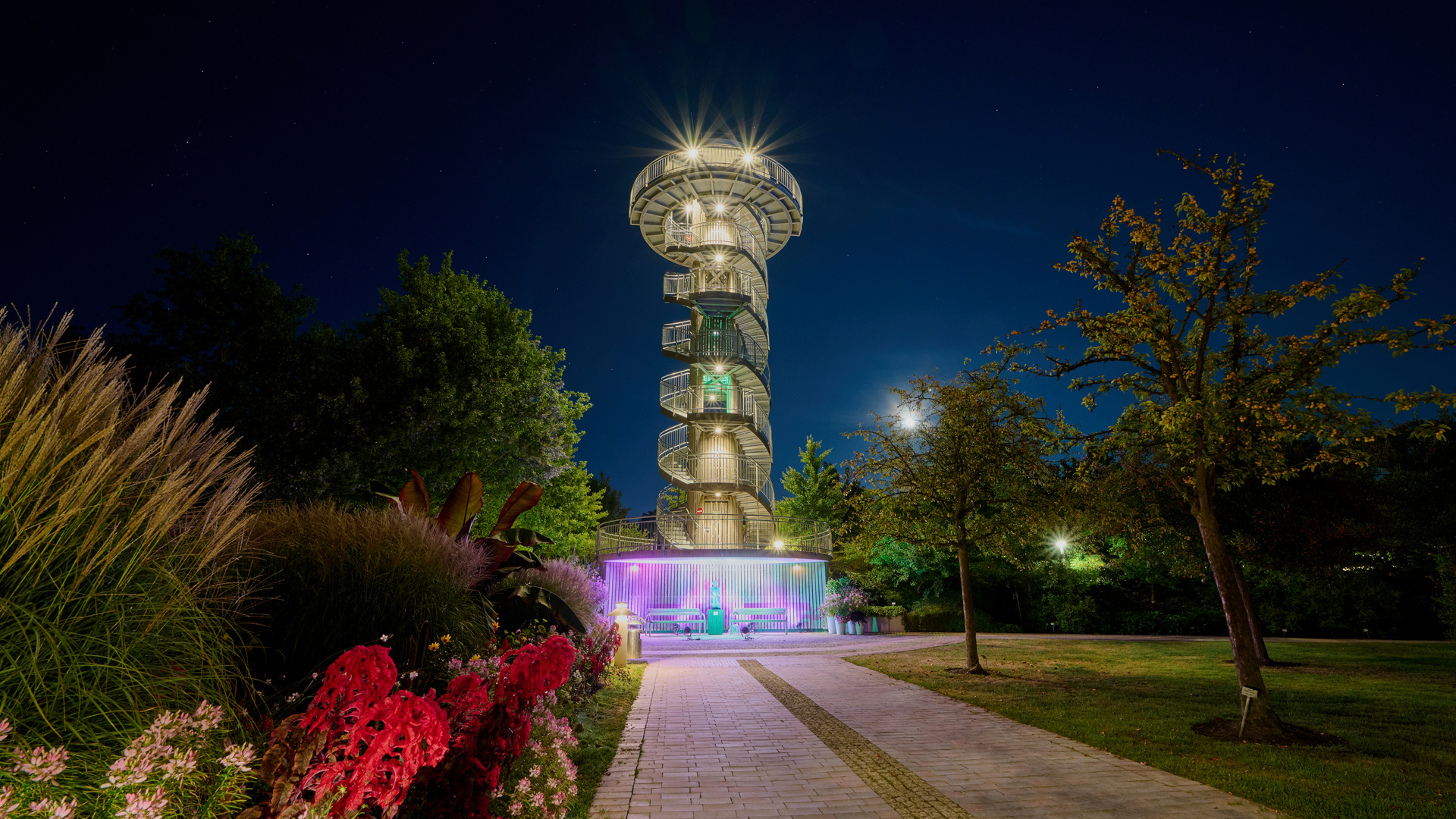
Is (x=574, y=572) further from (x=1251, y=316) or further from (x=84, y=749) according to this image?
(x=1251, y=316)

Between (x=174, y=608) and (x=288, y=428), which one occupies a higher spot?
(x=288, y=428)

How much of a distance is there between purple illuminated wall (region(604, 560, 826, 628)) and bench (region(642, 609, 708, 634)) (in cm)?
25

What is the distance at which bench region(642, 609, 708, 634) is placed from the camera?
72.2 feet

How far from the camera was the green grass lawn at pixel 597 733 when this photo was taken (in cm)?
443

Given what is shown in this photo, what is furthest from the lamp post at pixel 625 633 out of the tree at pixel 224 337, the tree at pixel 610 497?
the tree at pixel 610 497

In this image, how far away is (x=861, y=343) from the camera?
171000mm

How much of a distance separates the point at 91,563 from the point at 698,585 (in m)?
21.5

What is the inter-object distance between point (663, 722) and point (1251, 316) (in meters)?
8.28

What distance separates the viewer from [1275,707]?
7996mm

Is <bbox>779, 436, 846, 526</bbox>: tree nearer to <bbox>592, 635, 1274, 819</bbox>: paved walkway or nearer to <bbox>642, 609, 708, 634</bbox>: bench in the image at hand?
<bbox>642, 609, 708, 634</bbox>: bench

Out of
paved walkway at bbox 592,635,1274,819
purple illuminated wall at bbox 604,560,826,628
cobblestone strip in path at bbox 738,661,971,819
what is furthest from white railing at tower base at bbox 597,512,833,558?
cobblestone strip in path at bbox 738,661,971,819

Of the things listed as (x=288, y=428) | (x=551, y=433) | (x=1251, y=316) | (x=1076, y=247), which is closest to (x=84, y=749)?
(x=1076, y=247)

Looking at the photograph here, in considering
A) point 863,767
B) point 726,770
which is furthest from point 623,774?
point 863,767

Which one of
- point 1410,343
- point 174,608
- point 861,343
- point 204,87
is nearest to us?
point 174,608
